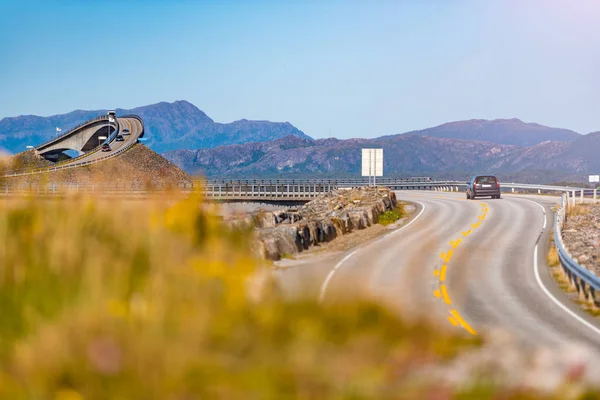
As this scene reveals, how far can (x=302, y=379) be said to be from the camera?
546 cm

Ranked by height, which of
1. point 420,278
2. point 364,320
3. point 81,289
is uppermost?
point 81,289

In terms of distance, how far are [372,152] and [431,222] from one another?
96.8ft

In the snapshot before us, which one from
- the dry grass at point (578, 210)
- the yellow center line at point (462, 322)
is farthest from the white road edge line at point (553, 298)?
the dry grass at point (578, 210)

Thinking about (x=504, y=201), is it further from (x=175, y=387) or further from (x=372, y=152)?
(x=175, y=387)

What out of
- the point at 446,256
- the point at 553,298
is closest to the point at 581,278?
the point at 553,298

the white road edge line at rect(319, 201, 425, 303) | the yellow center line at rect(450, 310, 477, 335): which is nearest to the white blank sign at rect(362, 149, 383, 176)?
the white road edge line at rect(319, 201, 425, 303)

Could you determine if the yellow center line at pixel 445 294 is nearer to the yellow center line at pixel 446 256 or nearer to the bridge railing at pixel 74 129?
the yellow center line at pixel 446 256

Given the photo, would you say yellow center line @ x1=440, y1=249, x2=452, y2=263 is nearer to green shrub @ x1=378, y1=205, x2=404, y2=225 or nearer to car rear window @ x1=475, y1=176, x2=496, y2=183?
green shrub @ x1=378, y1=205, x2=404, y2=225

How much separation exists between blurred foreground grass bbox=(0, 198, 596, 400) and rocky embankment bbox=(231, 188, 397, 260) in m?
13.7

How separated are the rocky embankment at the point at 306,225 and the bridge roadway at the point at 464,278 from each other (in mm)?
1190

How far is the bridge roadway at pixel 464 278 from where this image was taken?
49.7 ft

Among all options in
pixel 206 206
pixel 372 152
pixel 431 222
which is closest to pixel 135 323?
pixel 206 206

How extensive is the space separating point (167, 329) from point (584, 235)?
3263cm

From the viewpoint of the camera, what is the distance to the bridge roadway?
1515 centimetres
